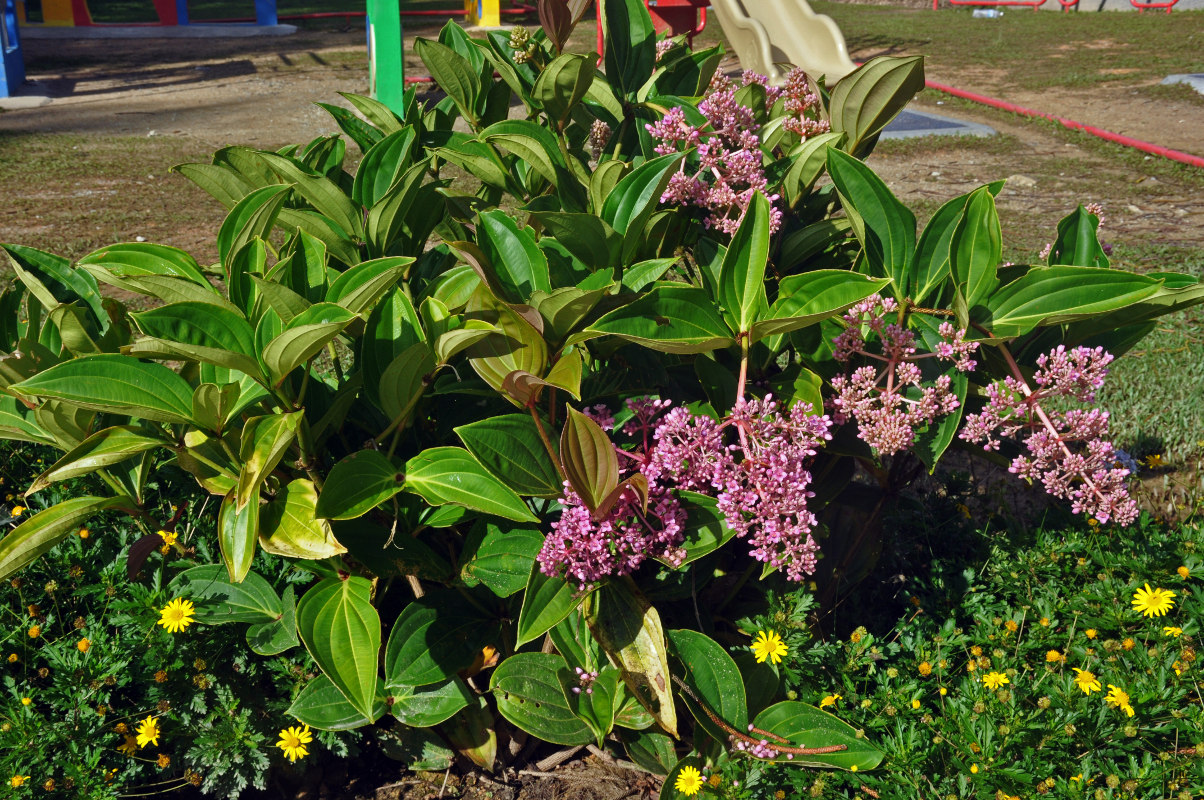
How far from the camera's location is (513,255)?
1.67 meters

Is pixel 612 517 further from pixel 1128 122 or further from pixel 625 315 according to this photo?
pixel 1128 122

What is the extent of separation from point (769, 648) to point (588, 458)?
28.0 inches

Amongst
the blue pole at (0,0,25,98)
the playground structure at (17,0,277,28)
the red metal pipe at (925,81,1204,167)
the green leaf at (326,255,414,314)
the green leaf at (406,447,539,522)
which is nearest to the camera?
the green leaf at (326,255,414,314)

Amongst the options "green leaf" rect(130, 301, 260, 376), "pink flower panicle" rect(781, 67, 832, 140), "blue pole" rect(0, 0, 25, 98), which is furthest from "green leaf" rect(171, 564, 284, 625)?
"blue pole" rect(0, 0, 25, 98)

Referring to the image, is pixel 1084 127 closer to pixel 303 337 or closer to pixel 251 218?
pixel 251 218

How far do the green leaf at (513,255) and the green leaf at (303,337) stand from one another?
336 millimetres

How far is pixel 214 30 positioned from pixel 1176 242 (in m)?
17.8

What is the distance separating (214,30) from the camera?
18062 millimetres

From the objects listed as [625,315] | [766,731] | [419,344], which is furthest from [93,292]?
[766,731]

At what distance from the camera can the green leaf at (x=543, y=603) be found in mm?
1599

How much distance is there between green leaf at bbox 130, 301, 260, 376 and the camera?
51.4 inches

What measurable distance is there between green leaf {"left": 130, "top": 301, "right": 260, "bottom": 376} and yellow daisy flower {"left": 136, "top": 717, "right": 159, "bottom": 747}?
0.94 meters

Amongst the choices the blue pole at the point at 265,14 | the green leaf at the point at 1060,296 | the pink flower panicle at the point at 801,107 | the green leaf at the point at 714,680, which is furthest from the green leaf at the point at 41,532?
the blue pole at the point at 265,14

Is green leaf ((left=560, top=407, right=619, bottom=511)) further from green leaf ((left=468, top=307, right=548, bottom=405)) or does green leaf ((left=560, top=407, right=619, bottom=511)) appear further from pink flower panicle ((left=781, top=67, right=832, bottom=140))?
pink flower panicle ((left=781, top=67, right=832, bottom=140))
